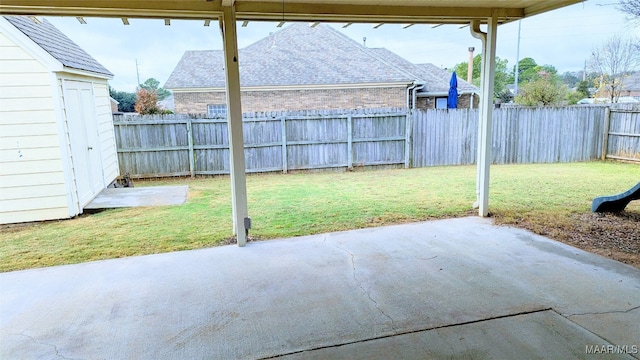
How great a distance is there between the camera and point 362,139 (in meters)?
10.1

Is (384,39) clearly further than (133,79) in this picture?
Yes

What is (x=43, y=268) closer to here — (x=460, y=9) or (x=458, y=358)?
(x=458, y=358)

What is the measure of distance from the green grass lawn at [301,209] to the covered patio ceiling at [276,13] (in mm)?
970

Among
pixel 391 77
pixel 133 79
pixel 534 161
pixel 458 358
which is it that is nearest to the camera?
pixel 458 358

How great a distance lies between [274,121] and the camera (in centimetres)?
972

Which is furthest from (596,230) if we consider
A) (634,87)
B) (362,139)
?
(634,87)

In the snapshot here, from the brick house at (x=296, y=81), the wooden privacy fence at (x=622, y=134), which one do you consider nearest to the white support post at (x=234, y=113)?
the brick house at (x=296, y=81)

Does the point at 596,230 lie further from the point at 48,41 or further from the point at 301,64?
the point at 301,64

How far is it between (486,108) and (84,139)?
252 inches

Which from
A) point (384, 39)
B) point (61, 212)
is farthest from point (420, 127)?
point (384, 39)

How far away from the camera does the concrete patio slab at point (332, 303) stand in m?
2.47

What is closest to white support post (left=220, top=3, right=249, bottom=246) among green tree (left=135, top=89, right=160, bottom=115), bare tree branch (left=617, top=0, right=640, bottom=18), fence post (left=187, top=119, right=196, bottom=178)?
fence post (left=187, top=119, right=196, bottom=178)

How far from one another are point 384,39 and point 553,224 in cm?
3359

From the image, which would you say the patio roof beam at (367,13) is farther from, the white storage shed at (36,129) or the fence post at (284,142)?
the fence post at (284,142)
